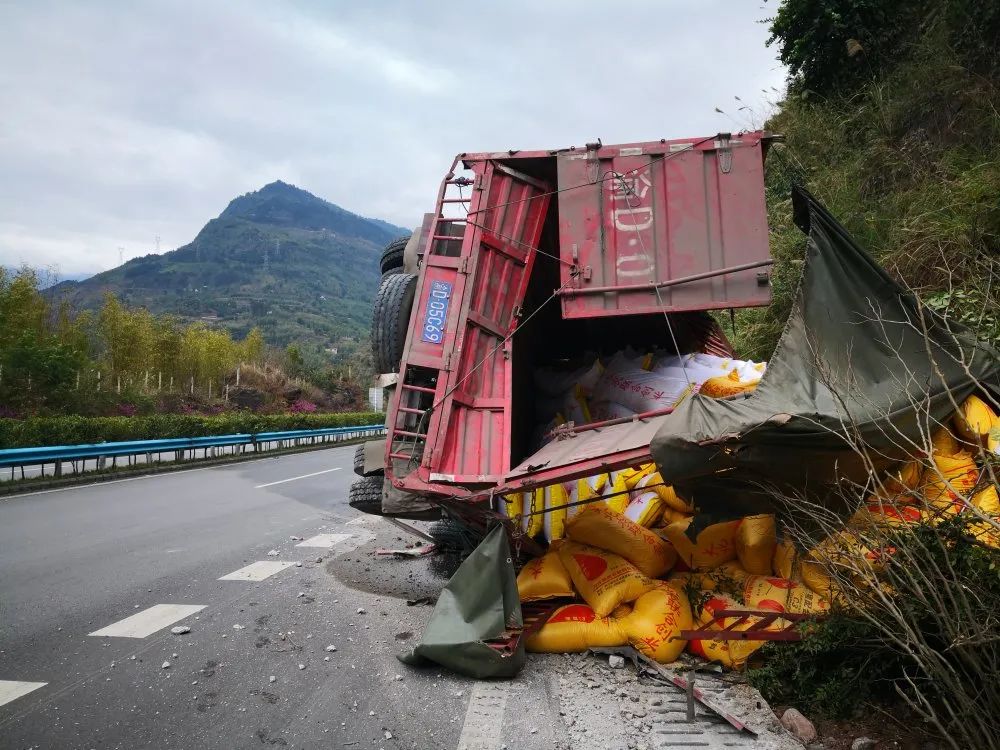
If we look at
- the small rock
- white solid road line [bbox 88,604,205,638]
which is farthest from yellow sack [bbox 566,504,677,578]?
white solid road line [bbox 88,604,205,638]

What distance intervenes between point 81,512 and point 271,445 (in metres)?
13.5

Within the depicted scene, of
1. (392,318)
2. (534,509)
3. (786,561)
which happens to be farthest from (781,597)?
(392,318)

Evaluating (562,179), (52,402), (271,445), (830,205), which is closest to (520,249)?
(562,179)

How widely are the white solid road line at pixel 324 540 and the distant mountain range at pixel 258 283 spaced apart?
241 ft

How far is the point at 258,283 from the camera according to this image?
12481 centimetres

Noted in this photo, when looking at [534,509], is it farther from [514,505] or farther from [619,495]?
[619,495]

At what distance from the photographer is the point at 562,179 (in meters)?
4.60

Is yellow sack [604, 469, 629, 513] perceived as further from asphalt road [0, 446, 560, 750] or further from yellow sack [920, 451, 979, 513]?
yellow sack [920, 451, 979, 513]

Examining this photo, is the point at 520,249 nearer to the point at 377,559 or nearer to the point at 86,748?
the point at 377,559

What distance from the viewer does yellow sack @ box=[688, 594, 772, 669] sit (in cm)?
317

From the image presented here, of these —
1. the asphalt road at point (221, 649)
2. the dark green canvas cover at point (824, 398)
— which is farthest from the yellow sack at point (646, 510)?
the asphalt road at point (221, 649)

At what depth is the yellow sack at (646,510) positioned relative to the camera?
14.0ft

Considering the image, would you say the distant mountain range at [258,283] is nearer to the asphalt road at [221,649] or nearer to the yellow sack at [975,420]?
the asphalt road at [221,649]

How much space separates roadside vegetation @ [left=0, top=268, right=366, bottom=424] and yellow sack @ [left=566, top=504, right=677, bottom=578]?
13208 millimetres
